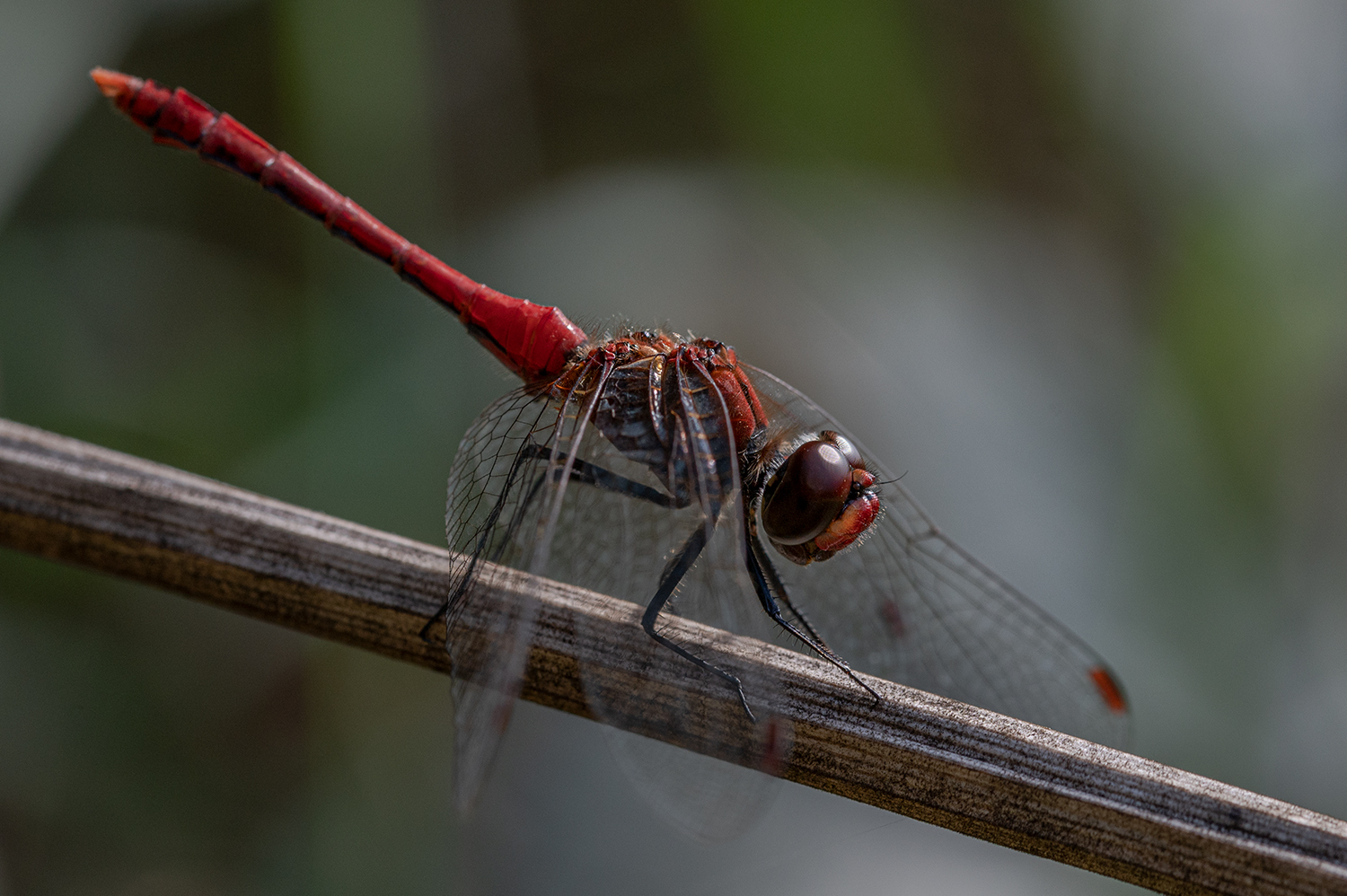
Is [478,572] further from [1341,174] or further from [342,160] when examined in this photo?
[1341,174]

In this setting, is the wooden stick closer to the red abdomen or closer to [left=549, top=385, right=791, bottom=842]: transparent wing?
[left=549, top=385, right=791, bottom=842]: transparent wing

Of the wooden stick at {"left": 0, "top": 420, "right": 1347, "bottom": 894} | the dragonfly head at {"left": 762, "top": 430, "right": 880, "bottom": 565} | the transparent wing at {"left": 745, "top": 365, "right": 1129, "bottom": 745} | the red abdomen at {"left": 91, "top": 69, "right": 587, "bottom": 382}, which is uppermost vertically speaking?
the red abdomen at {"left": 91, "top": 69, "right": 587, "bottom": 382}

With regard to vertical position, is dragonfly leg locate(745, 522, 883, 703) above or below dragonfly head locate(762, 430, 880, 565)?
below

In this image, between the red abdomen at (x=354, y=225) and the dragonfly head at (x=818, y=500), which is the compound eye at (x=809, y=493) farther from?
the red abdomen at (x=354, y=225)

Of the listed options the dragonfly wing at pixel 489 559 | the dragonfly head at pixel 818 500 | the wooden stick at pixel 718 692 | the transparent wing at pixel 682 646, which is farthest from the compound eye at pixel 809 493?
the dragonfly wing at pixel 489 559

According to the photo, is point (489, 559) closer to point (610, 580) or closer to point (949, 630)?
point (610, 580)

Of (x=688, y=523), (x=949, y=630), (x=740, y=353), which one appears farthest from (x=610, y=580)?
(x=740, y=353)

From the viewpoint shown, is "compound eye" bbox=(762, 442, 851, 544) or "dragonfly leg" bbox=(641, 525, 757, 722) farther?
"compound eye" bbox=(762, 442, 851, 544)

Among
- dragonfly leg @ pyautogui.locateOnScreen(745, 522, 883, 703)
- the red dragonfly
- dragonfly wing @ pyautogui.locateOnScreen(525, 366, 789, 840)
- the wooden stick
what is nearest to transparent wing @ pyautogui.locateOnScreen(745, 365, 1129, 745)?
the red dragonfly
